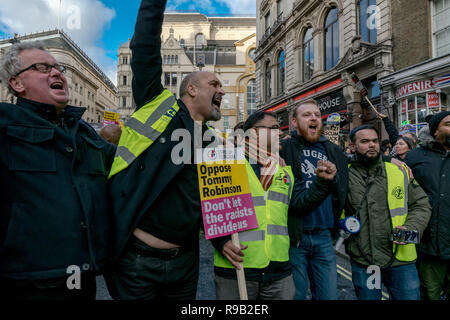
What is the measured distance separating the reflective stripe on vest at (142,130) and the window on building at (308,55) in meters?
17.5

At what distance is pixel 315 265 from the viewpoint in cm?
259

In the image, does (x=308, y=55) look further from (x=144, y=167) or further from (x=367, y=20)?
(x=144, y=167)

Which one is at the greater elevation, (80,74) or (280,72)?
(80,74)

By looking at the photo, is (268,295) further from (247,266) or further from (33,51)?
(33,51)

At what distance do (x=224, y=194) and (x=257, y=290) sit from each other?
76cm

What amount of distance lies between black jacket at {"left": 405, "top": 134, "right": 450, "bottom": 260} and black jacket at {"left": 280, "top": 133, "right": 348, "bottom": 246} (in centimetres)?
94

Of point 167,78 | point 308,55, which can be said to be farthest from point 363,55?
point 167,78

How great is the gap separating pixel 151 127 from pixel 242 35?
6834 centimetres

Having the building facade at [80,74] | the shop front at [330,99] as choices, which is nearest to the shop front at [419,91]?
the shop front at [330,99]

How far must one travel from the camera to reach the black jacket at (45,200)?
4.65 feet

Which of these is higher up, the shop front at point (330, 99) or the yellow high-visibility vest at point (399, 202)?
the shop front at point (330, 99)

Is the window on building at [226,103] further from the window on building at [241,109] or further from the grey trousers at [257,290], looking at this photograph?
the grey trousers at [257,290]

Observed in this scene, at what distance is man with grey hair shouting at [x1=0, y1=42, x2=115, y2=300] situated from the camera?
1.42m
